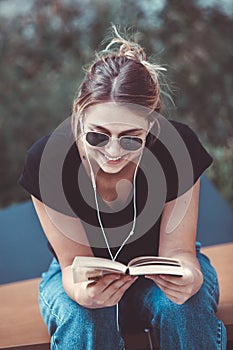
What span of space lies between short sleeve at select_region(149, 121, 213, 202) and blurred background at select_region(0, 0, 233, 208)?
110 cm

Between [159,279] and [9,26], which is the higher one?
[9,26]

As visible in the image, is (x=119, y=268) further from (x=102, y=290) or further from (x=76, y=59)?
(x=76, y=59)

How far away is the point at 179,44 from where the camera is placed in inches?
96.4

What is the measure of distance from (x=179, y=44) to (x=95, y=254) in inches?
55.7

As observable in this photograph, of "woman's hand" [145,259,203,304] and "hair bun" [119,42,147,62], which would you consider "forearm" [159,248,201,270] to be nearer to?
"woman's hand" [145,259,203,304]

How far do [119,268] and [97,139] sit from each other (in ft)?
0.75

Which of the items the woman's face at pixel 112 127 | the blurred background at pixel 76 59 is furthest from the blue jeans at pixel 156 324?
the blurred background at pixel 76 59

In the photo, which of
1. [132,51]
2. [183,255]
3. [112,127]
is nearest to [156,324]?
[183,255]

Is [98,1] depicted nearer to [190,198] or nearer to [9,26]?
[9,26]

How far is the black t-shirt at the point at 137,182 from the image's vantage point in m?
1.19

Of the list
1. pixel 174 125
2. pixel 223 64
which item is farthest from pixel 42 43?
pixel 174 125

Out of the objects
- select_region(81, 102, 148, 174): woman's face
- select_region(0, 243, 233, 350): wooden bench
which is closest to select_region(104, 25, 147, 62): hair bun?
select_region(81, 102, 148, 174): woman's face

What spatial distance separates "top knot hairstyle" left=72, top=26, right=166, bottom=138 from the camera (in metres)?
1.09

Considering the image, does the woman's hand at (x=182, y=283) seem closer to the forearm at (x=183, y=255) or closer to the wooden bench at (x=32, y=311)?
the forearm at (x=183, y=255)
